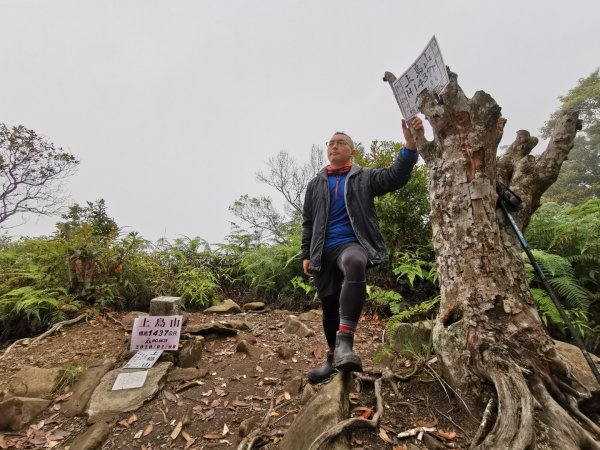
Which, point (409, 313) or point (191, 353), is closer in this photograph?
point (409, 313)

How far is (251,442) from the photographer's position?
190 cm

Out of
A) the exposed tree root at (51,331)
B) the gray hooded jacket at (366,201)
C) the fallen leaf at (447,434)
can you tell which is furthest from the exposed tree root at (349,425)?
the exposed tree root at (51,331)

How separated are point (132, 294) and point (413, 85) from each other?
5137 millimetres

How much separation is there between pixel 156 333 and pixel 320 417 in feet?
7.75

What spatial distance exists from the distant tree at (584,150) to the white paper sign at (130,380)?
69.6ft

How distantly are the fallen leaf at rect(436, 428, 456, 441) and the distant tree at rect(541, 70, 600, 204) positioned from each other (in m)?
20.3

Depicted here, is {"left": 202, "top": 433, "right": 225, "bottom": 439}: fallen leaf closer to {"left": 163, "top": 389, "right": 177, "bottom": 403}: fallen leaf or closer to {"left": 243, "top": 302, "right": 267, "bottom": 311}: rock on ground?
{"left": 163, "top": 389, "right": 177, "bottom": 403}: fallen leaf

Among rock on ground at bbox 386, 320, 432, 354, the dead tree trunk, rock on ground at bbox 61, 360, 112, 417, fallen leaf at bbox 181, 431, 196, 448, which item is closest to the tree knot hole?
the dead tree trunk

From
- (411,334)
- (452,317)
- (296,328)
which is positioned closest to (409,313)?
(411,334)

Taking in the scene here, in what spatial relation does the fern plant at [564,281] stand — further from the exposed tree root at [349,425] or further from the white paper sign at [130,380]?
the white paper sign at [130,380]

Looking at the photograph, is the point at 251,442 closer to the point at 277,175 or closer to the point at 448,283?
the point at 448,283

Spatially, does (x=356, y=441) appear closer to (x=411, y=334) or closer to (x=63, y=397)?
(x=411, y=334)

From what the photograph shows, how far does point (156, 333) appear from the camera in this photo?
3373 millimetres

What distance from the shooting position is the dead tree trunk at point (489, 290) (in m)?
1.48
